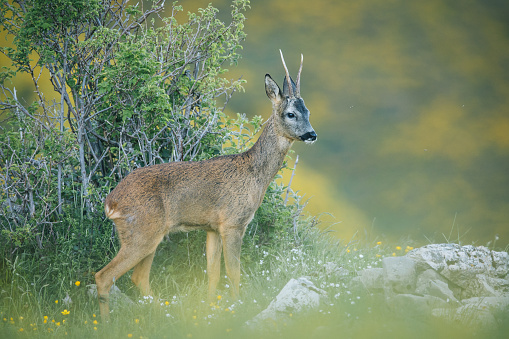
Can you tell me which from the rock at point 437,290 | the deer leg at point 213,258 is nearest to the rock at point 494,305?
the rock at point 437,290

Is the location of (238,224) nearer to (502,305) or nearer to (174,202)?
(174,202)

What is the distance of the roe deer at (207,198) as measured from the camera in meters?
7.55

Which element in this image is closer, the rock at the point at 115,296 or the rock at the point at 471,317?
the rock at the point at 471,317

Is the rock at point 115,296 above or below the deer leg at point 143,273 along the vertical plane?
below

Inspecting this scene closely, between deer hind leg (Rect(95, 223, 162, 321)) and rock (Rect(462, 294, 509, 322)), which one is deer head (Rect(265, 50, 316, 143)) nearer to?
deer hind leg (Rect(95, 223, 162, 321))

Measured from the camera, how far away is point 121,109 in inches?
360

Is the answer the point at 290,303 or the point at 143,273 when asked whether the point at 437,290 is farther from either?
the point at 143,273

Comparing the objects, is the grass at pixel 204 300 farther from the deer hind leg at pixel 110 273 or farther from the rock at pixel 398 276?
the rock at pixel 398 276

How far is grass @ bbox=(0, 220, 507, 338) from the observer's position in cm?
644

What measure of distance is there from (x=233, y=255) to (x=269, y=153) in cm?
123

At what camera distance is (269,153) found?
8266 millimetres

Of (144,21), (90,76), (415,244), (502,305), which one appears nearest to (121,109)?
(90,76)

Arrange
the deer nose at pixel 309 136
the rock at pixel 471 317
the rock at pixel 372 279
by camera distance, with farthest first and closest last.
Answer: the deer nose at pixel 309 136 < the rock at pixel 372 279 < the rock at pixel 471 317

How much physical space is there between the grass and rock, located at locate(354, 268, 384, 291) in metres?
0.22
